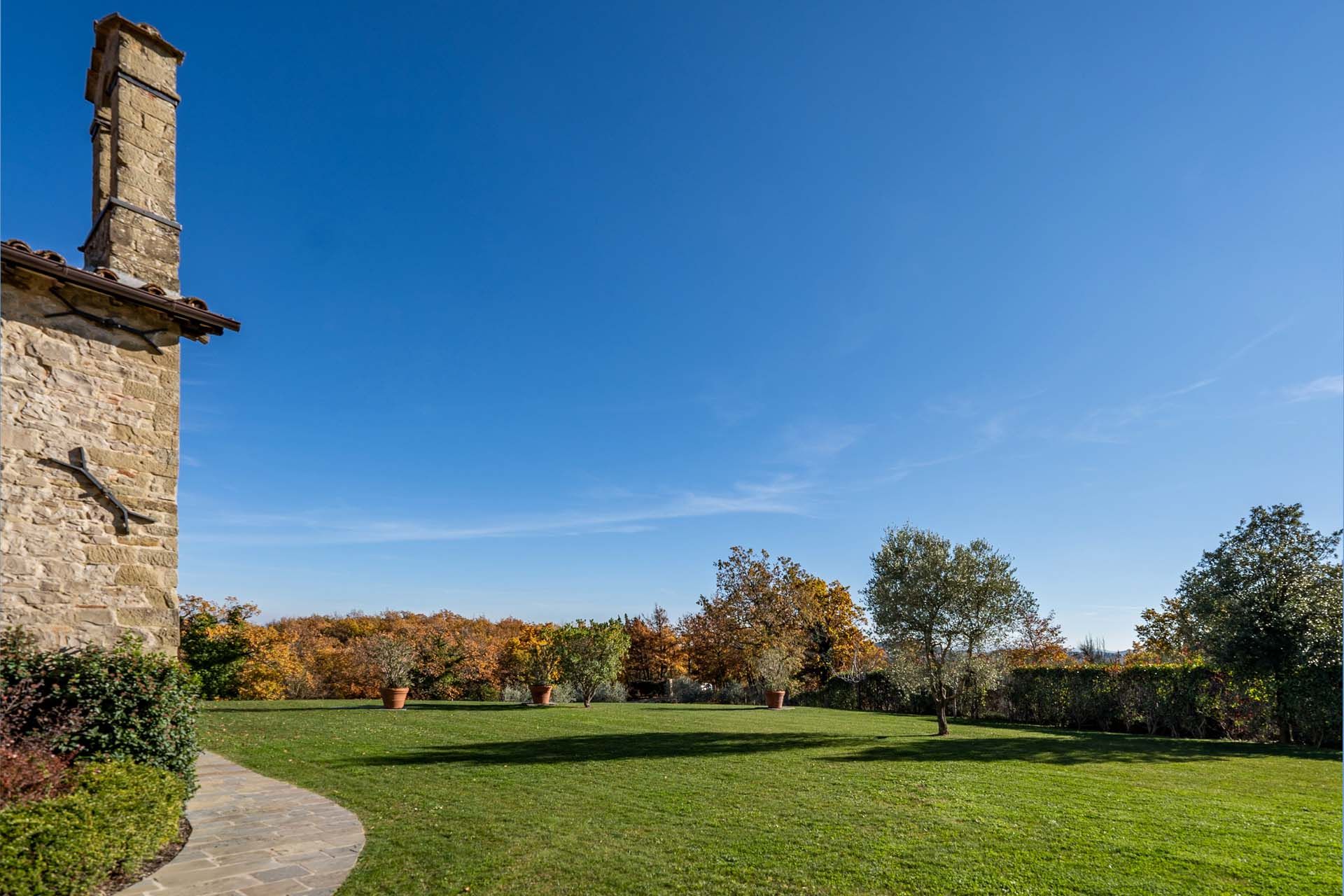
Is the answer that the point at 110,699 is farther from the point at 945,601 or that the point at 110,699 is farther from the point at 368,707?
the point at 945,601

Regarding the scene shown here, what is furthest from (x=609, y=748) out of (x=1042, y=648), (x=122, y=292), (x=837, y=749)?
(x=1042, y=648)

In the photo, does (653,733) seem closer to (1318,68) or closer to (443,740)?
(443,740)

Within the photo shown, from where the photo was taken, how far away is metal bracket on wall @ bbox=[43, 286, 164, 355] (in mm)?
7188

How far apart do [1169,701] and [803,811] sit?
55.4 ft

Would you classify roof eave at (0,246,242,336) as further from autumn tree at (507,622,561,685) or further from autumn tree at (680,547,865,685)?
autumn tree at (680,547,865,685)

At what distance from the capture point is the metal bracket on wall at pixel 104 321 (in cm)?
719

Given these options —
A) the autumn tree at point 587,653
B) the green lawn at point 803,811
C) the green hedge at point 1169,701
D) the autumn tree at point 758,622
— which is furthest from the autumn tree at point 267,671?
the green hedge at point 1169,701

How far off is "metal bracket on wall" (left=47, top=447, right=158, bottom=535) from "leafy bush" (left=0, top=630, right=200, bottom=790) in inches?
51.8

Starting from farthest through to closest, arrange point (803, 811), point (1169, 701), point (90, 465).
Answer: point (1169, 701) → point (803, 811) → point (90, 465)

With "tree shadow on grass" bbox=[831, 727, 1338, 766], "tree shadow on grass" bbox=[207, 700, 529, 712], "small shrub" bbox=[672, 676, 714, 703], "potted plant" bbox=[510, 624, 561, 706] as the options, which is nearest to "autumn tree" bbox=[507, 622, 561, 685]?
"potted plant" bbox=[510, 624, 561, 706]

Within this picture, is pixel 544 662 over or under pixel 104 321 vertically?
under

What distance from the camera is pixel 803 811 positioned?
25.4ft

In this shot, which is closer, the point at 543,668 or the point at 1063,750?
the point at 1063,750

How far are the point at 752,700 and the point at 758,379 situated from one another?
1736 centimetres
